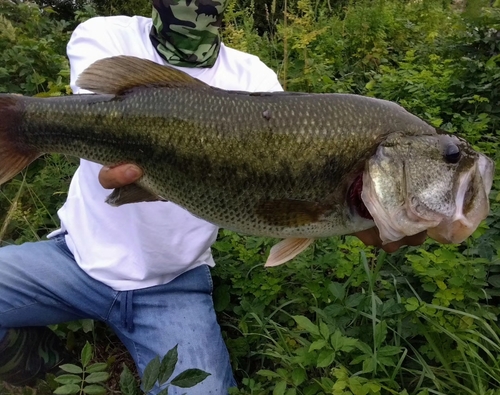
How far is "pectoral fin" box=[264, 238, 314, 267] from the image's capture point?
1830mm

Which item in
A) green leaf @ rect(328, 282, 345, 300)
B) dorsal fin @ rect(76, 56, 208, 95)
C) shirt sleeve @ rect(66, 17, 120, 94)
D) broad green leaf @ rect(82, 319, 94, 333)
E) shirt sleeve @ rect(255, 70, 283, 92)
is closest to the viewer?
dorsal fin @ rect(76, 56, 208, 95)

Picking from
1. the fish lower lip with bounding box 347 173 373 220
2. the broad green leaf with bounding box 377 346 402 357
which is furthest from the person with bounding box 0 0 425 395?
the fish lower lip with bounding box 347 173 373 220

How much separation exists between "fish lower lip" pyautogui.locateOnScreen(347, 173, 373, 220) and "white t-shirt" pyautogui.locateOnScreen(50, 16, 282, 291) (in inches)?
37.2

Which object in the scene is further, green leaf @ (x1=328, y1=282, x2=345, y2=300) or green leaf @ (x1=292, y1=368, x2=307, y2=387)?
green leaf @ (x1=328, y1=282, x2=345, y2=300)

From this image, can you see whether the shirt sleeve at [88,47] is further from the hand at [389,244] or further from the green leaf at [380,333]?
the green leaf at [380,333]

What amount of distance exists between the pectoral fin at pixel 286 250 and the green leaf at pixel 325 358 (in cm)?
38

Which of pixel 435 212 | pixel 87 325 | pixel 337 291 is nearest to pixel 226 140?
pixel 435 212

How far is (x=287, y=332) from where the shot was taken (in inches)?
90.6

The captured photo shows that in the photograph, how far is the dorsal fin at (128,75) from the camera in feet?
5.75

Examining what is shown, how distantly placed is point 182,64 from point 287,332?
1415mm

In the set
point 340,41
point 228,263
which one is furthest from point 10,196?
point 340,41

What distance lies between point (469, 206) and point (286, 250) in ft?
2.16

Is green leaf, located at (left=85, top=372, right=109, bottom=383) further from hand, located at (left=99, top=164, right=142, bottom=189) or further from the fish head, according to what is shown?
the fish head

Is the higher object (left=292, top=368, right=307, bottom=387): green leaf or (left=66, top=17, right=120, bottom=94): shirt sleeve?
(left=66, top=17, right=120, bottom=94): shirt sleeve
